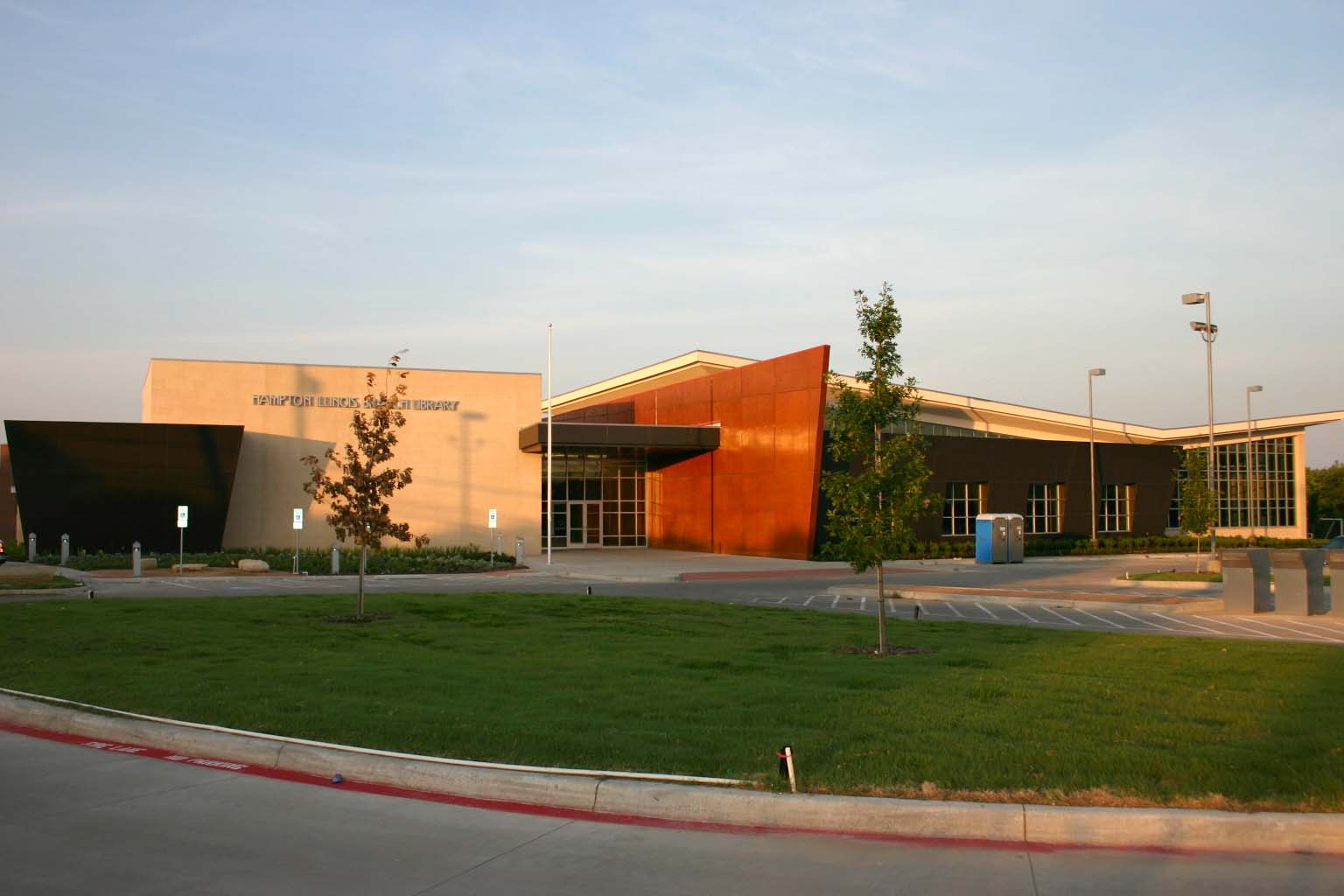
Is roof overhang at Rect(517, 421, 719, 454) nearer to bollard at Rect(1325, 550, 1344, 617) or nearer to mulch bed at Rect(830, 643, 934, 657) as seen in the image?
bollard at Rect(1325, 550, 1344, 617)

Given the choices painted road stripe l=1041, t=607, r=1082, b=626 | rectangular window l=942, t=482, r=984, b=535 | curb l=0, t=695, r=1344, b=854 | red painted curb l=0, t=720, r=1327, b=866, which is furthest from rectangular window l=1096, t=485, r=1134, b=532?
red painted curb l=0, t=720, r=1327, b=866

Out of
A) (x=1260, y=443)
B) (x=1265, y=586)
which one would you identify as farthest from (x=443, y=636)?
(x=1260, y=443)

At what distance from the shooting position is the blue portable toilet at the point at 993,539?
43.9 meters

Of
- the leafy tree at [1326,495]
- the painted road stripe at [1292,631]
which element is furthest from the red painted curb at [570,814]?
the leafy tree at [1326,495]

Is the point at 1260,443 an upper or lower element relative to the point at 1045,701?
upper

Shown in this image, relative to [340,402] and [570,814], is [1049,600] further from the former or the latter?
[340,402]

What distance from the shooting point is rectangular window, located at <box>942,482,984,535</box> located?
5034 centimetres

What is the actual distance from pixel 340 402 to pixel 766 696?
38.5 metres

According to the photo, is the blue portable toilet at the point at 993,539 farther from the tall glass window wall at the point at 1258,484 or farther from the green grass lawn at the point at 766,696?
the green grass lawn at the point at 766,696

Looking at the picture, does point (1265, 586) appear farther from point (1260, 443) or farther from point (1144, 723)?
point (1260, 443)

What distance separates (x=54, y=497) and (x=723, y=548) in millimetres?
26104

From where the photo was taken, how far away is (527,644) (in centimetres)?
1512

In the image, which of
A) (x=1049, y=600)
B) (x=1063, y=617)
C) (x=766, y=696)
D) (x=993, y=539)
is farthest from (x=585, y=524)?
(x=766, y=696)

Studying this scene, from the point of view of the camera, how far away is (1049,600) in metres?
25.3
